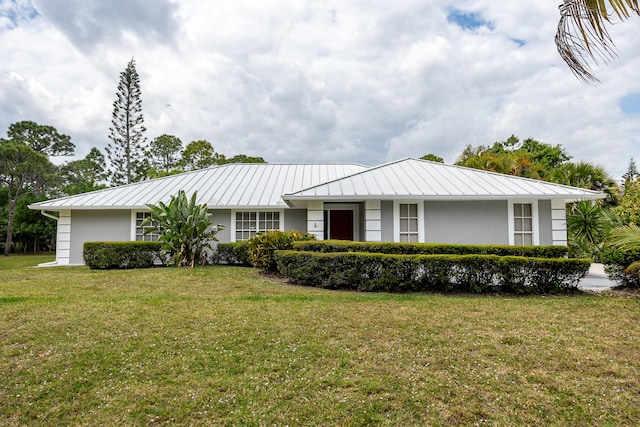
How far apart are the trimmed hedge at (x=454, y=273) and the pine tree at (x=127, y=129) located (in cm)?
2731

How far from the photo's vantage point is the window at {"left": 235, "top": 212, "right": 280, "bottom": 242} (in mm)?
13773

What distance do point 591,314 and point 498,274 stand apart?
1.89 m

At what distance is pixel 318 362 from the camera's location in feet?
12.6

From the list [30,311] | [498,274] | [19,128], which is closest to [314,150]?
[498,274]

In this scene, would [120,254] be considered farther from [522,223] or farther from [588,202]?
[588,202]

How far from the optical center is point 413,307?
19.8 feet

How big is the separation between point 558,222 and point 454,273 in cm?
611

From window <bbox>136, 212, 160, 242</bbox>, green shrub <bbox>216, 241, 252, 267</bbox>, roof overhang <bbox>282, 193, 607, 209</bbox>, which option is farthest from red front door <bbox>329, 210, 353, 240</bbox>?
window <bbox>136, 212, 160, 242</bbox>

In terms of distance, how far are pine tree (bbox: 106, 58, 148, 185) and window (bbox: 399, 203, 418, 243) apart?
25.8 metres

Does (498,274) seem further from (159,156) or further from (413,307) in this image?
(159,156)

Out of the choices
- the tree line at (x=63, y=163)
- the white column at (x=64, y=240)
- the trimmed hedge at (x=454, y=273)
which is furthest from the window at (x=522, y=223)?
the tree line at (x=63, y=163)

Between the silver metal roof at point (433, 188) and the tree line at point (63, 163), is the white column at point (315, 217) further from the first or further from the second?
the tree line at point (63, 163)

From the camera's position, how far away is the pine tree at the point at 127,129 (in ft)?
91.5

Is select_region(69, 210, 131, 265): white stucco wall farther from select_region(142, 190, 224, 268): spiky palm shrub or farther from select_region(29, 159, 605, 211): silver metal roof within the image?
select_region(142, 190, 224, 268): spiky palm shrub
